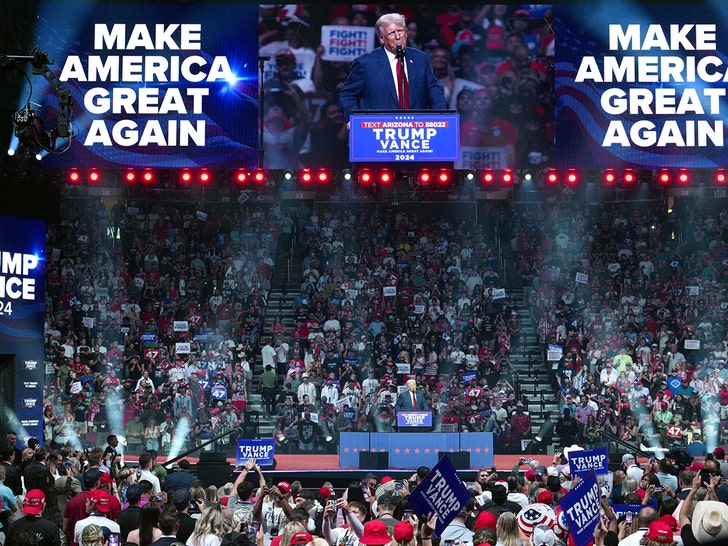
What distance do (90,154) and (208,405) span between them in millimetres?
7045

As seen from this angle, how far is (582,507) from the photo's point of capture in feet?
26.6

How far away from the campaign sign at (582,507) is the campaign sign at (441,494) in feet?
2.50

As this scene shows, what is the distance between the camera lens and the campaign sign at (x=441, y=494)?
8.23m

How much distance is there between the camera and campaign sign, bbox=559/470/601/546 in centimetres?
808

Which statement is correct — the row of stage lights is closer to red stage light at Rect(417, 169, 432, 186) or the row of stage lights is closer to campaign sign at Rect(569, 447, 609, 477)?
red stage light at Rect(417, 169, 432, 186)

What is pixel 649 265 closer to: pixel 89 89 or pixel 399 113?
pixel 399 113

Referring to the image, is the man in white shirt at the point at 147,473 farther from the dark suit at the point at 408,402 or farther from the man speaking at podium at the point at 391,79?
the man speaking at podium at the point at 391,79

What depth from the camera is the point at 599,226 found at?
33.3 meters

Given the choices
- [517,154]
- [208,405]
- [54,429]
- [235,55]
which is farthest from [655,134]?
[54,429]

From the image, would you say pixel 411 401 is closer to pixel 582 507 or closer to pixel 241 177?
pixel 241 177

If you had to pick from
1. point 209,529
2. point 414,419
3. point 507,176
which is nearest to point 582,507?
point 209,529

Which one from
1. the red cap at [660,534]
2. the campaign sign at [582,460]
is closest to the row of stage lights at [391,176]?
the campaign sign at [582,460]

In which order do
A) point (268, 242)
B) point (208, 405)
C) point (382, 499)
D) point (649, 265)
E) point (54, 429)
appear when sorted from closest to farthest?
point (382, 499) < point (54, 429) < point (208, 405) < point (649, 265) < point (268, 242)

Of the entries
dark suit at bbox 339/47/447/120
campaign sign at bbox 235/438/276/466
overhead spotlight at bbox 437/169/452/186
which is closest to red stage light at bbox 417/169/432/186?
overhead spotlight at bbox 437/169/452/186
